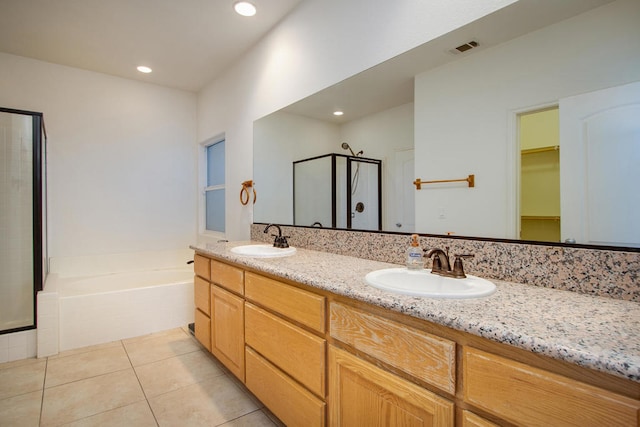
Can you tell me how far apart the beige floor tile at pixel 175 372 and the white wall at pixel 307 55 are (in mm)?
1107

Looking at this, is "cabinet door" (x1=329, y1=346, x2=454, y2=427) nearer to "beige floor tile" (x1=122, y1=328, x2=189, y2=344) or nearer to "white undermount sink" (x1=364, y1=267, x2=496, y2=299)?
"white undermount sink" (x1=364, y1=267, x2=496, y2=299)

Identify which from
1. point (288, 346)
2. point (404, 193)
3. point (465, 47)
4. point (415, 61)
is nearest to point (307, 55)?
point (415, 61)

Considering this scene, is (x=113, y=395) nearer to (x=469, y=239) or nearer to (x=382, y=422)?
(x=382, y=422)

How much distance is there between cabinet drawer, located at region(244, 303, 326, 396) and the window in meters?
2.12

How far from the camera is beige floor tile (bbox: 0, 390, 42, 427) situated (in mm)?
1646

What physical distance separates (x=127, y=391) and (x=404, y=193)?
2028mm

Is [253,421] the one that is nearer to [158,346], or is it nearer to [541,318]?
[158,346]

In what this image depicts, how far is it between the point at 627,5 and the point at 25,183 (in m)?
3.65

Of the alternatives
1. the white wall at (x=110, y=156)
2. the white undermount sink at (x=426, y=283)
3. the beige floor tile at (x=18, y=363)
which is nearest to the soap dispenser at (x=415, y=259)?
the white undermount sink at (x=426, y=283)

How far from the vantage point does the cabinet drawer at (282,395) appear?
128cm

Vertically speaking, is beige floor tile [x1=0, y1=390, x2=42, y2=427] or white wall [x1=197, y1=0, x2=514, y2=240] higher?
white wall [x1=197, y1=0, x2=514, y2=240]

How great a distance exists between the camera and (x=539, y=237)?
1142 millimetres

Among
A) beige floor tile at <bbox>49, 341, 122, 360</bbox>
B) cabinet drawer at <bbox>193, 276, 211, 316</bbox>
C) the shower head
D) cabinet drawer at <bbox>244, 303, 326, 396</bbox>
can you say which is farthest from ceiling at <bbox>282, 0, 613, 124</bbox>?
beige floor tile at <bbox>49, 341, 122, 360</bbox>

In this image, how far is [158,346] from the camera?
8.54ft
